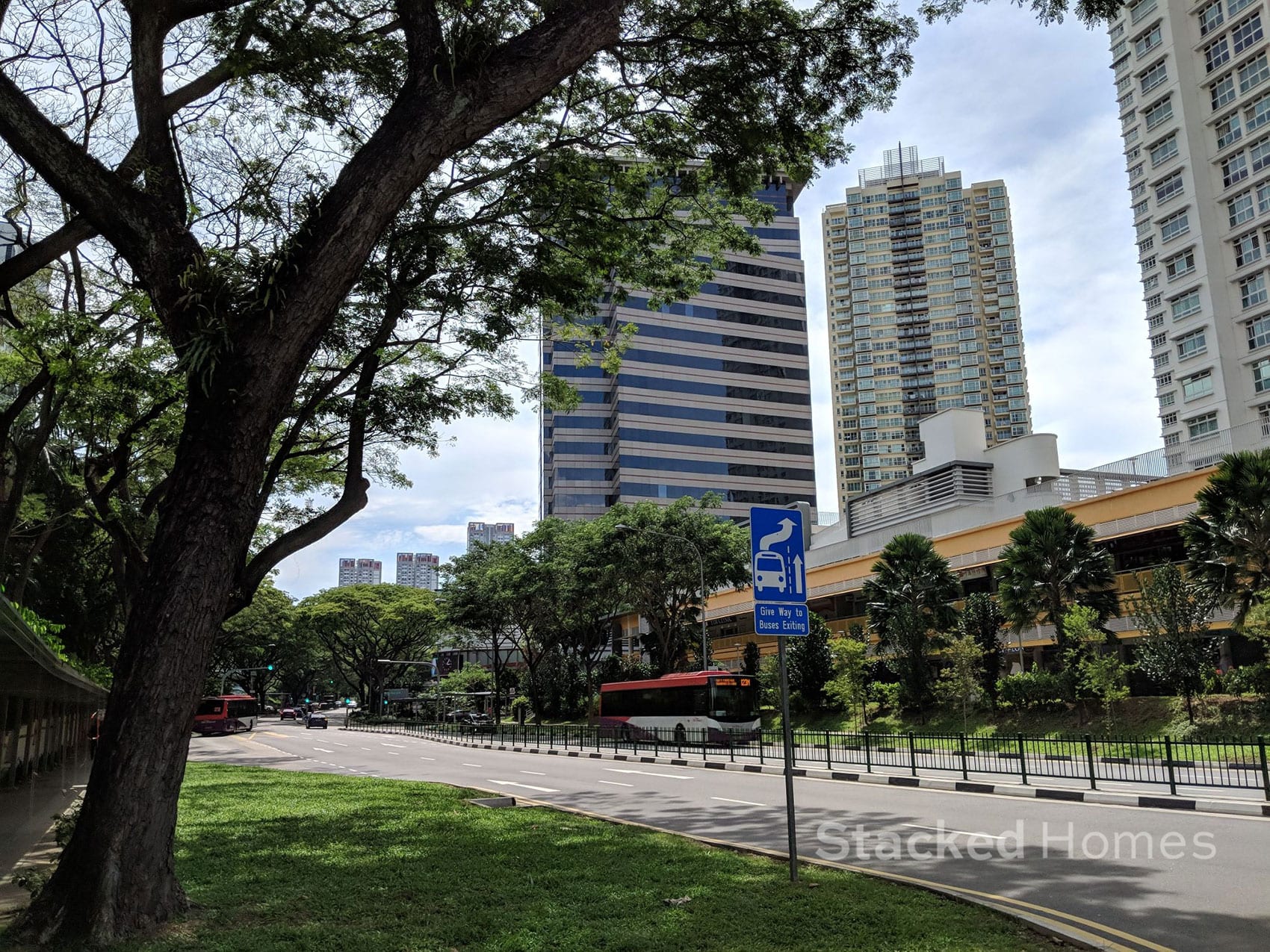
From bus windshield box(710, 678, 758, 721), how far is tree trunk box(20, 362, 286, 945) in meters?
27.9

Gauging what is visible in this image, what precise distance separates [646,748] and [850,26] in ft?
92.7

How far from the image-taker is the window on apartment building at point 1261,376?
55.2 m

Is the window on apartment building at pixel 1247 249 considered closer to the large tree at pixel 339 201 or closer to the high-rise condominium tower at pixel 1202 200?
the high-rise condominium tower at pixel 1202 200

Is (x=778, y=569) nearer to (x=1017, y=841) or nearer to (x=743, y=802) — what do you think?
(x=1017, y=841)

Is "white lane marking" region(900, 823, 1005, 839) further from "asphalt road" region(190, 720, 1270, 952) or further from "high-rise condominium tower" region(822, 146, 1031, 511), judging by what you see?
"high-rise condominium tower" region(822, 146, 1031, 511)

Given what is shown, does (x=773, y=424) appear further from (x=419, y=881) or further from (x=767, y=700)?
(x=419, y=881)

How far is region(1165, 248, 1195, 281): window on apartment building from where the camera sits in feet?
195

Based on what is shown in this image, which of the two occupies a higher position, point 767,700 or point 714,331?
point 714,331

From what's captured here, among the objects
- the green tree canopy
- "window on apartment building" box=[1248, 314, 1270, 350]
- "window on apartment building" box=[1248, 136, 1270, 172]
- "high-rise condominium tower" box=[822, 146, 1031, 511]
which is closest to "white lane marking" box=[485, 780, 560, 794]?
the green tree canopy

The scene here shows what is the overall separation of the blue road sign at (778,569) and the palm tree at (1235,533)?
19313mm

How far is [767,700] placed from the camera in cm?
4291

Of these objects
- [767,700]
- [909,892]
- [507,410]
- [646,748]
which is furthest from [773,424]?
[909,892]

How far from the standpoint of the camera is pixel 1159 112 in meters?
61.9

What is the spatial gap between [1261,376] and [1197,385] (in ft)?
12.7
